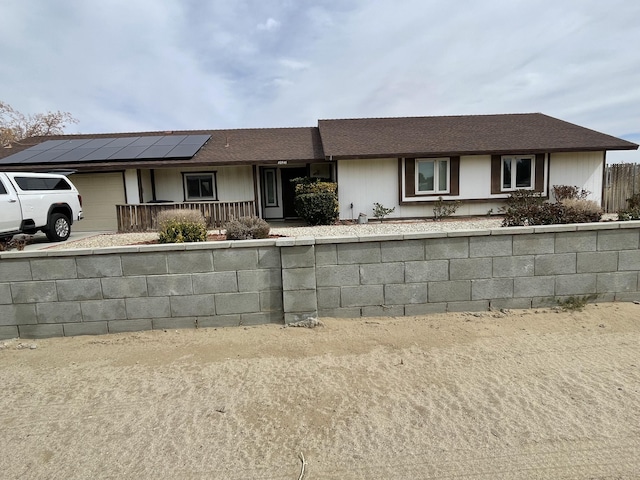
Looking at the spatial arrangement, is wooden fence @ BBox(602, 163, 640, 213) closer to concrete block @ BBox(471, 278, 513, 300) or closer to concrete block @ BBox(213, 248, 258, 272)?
concrete block @ BBox(471, 278, 513, 300)

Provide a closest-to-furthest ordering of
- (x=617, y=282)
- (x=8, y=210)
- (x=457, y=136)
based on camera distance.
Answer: (x=617, y=282) < (x=8, y=210) < (x=457, y=136)

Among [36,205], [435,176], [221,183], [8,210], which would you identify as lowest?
[8,210]

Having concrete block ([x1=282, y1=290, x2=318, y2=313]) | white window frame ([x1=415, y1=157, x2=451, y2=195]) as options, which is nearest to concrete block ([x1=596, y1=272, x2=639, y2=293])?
concrete block ([x1=282, y1=290, x2=318, y2=313])

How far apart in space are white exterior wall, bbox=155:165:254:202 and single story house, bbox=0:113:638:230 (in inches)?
1.5

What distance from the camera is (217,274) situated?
4.82 meters

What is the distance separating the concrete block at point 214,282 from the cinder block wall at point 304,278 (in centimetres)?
1

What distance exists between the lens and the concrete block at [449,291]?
16.5ft

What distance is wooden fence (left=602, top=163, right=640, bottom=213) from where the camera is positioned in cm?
1461

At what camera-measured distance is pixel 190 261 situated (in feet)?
15.7

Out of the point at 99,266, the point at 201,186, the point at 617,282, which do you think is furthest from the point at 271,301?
the point at 201,186

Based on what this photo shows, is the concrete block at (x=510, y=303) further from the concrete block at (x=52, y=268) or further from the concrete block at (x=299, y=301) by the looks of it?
the concrete block at (x=52, y=268)

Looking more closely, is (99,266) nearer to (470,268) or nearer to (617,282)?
(470,268)

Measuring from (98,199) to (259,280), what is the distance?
12798 mm

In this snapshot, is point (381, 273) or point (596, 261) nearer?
point (381, 273)
